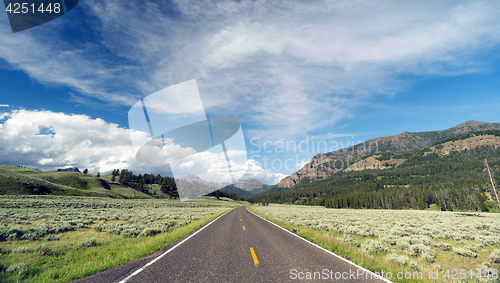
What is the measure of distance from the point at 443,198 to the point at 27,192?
157601mm

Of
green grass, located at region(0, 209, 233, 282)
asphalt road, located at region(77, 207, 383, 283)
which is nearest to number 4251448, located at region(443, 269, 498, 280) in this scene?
asphalt road, located at region(77, 207, 383, 283)

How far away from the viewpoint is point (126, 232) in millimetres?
13375

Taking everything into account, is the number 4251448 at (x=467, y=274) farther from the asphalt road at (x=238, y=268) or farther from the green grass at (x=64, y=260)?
the green grass at (x=64, y=260)

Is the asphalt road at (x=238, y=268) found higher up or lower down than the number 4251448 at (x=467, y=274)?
higher up

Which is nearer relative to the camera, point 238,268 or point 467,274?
point 238,268

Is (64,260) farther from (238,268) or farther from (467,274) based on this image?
(467,274)

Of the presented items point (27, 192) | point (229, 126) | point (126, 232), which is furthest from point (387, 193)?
point (27, 192)

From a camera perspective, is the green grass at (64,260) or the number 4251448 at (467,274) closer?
the green grass at (64,260)

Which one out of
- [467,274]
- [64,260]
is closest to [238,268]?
[64,260]

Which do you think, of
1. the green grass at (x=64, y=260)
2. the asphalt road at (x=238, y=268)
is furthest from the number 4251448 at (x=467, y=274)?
the green grass at (x=64, y=260)

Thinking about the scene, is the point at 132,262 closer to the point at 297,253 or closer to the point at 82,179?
the point at 297,253

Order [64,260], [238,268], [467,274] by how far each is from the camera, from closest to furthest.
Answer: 1. [238,268]
2. [467,274]
3. [64,260]

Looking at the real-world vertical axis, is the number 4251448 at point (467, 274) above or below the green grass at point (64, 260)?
below

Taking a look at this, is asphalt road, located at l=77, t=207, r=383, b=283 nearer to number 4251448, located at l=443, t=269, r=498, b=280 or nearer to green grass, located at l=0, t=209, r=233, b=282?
green grass, located at l=0, t=209, r=233, b=282
